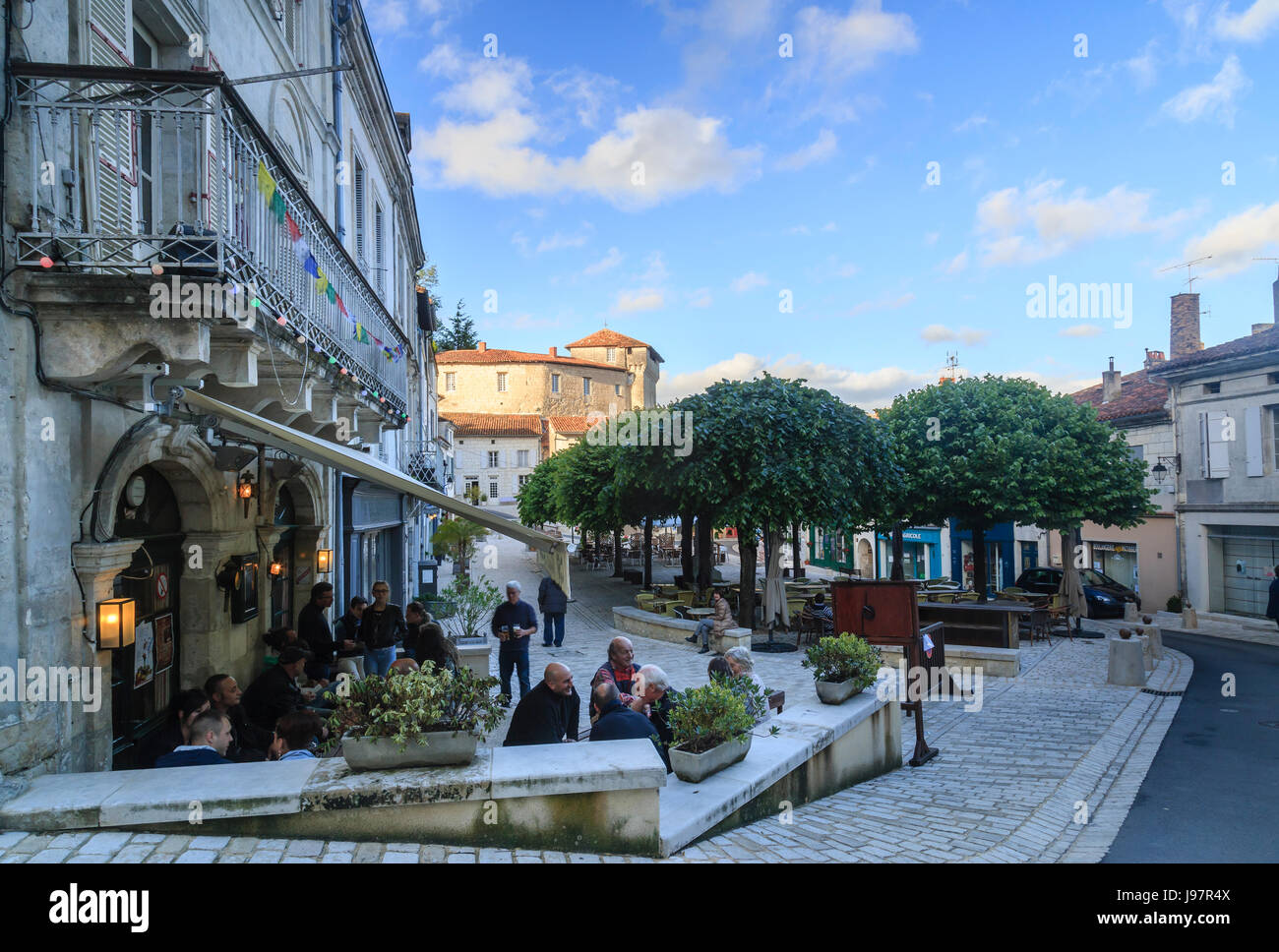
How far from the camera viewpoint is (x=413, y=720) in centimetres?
412

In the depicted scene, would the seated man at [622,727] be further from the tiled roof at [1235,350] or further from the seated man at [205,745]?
the tiled roof at [1235,350]

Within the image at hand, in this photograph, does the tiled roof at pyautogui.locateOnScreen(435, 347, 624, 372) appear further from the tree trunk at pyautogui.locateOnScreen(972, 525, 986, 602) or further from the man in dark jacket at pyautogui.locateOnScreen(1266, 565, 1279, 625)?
the man in dark jacket at pyautogui.locateOnScreen(1266, 565, 1279, 625)

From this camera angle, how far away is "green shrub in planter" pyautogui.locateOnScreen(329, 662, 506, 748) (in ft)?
13.6

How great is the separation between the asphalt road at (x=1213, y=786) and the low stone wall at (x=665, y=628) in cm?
698

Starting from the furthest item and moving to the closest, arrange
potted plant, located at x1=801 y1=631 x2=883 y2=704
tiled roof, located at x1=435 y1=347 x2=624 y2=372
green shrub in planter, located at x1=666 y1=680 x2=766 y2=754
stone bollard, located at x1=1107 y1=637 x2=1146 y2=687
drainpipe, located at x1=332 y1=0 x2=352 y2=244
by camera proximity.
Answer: tiled roof, located at x1=435 y1=347 x2=624 y2=372, stone bollard, located at x1=1107 y1=637 x2=1146 y2=687, drainpipe, located at x1=332 y1=0 x2=352 y2=244, potted plant, located at x1=801 y1=631 x2=883 y2=704, green shrub in planter, located at x1=666 y1=680 x2=766 y2=754

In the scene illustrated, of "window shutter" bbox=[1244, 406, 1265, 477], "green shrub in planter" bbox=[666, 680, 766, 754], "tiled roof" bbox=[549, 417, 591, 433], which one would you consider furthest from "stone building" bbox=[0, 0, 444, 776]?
"tiled roof" bbox=[549, 417, 591, 433]

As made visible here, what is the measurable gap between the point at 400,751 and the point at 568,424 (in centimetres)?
5971

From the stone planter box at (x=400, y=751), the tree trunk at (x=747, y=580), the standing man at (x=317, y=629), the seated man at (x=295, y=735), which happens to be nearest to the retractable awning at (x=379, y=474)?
the stone planter box at (x=400, y=751)

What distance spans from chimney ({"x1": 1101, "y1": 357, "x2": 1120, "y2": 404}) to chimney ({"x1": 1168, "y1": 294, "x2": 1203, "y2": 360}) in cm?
405

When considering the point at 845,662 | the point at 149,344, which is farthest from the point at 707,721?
the point at 149,344
